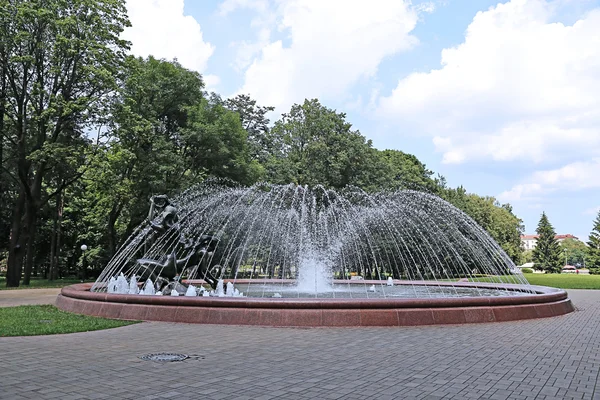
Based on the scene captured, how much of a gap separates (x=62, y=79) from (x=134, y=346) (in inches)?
859

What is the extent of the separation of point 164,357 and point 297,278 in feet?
56.7

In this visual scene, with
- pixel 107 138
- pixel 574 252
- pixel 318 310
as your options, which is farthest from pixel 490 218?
pixel 574 252

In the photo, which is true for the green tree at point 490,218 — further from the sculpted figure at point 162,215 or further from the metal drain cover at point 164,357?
the metal drain cover at point 164,357

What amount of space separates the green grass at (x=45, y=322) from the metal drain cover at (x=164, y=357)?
11.0 ft

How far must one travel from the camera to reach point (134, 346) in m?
8.05

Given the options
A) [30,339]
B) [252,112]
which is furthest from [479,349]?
[252,112]

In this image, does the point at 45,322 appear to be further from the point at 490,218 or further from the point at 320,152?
the point at 490,218

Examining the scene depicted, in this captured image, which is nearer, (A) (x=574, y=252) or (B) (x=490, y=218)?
(B) (x=490, y=218)

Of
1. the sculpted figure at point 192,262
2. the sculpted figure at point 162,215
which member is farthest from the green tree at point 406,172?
the sculpted figure at point 162,215

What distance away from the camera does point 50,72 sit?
24.4 m

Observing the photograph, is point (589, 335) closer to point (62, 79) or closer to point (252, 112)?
point (62, 79)

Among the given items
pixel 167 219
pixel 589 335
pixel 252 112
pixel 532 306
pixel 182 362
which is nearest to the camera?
pixel 182 362

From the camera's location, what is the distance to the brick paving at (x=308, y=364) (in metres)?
5.36

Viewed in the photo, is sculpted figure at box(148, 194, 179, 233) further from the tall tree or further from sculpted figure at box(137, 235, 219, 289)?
the tall tree
